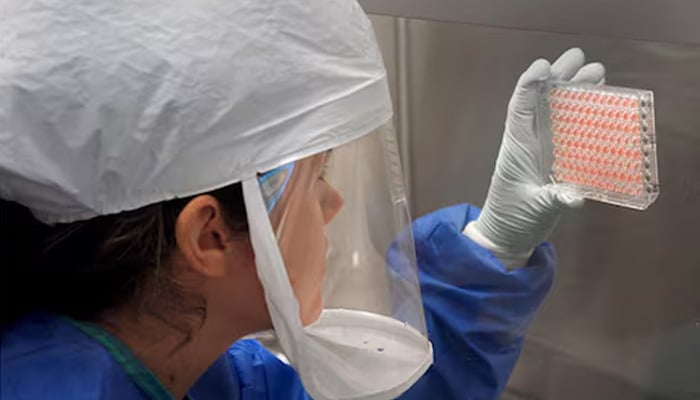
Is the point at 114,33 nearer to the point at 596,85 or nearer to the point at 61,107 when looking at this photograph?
the point at 61,107

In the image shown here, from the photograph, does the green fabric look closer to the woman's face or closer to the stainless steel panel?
the woman's face

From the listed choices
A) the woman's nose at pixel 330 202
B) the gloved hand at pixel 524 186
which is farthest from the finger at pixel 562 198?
the woman's nose at pixel 330 202

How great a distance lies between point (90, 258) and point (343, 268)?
242 millimetres

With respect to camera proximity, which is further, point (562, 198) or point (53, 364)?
point (562, 198)

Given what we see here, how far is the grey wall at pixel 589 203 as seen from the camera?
0.79 metres

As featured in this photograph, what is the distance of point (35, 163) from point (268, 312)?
0.80 ft

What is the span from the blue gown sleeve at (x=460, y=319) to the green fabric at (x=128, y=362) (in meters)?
0.17

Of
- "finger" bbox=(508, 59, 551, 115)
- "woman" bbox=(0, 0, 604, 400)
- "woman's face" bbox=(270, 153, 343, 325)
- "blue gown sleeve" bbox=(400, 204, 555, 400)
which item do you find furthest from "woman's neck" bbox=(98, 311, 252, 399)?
"finger" bbox=(508, 59, 551, 115)

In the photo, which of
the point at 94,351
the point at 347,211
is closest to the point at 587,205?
the point at 347,211

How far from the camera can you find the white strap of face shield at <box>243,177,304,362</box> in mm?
602

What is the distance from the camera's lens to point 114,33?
557 mm

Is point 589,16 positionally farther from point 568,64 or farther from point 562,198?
point 562,198

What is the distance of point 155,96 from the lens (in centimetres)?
56

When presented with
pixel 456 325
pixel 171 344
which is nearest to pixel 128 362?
pixel 171 344
